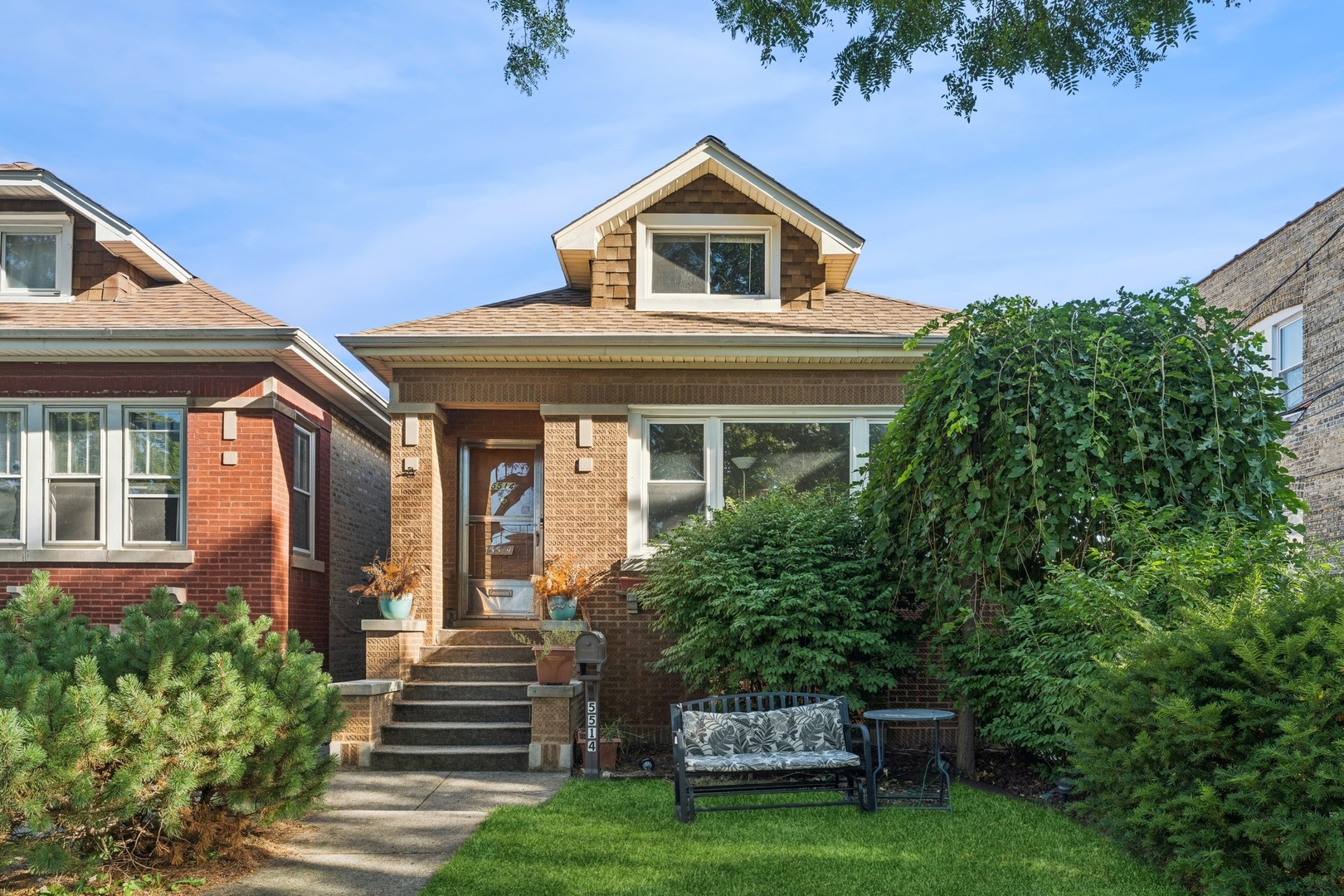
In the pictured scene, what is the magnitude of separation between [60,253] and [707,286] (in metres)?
7.40

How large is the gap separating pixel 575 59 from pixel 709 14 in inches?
34.5

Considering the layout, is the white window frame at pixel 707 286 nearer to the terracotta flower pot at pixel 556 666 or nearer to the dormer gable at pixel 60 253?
the terracotta flower pot at pixel 556 666

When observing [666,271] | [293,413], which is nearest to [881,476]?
[666,271]

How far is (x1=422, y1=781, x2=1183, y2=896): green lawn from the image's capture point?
591 centimetres

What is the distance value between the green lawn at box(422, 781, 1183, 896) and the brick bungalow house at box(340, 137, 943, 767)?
3.26 m

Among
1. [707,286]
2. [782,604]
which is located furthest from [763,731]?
[707,286]

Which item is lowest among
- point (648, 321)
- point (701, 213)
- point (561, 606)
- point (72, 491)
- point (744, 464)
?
point (561, 606)

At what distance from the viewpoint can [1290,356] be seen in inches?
696

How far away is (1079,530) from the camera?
28.9 feet

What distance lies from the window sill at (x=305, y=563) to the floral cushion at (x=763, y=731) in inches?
232

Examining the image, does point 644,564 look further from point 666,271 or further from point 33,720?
point 33,720

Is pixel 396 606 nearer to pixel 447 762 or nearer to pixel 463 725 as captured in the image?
pixel 463 725

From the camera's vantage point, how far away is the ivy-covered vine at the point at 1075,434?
8.58 m

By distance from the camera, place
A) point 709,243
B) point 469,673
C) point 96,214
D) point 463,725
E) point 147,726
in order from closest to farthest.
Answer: point 147,726 < point 463,725 < point 469,673 < point 96,214 < point 709,243
